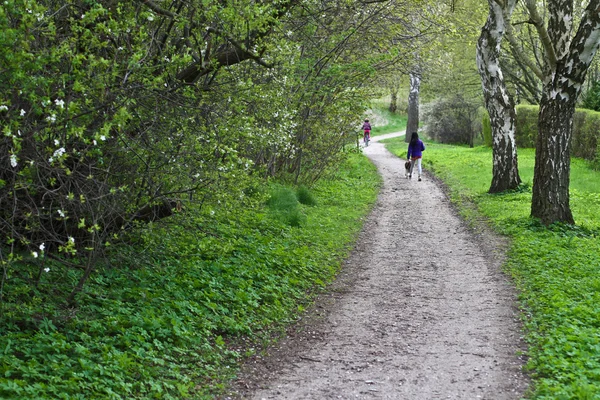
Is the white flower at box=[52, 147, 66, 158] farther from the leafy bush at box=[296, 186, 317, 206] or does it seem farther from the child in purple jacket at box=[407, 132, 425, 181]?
the child in purple jacket at box=[407, 132, 425, 181]

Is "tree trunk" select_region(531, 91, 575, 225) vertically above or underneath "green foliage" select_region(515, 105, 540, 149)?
underneath

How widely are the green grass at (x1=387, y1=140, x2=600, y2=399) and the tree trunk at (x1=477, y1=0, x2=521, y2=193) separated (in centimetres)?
58

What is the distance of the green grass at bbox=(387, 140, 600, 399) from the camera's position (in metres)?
6.37

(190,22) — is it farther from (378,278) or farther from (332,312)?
(378,278)

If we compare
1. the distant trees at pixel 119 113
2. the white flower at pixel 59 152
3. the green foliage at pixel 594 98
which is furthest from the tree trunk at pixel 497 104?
the white flower at pixel 59 152

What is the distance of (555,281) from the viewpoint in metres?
9.75

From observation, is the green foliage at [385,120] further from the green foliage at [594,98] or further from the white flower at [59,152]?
the white flower at [59,152]

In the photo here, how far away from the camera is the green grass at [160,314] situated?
19.0 feet

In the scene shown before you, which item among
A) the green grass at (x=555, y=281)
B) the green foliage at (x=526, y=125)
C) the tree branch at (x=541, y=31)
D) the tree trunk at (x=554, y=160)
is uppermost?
the tree branch at (x=541, y=31)

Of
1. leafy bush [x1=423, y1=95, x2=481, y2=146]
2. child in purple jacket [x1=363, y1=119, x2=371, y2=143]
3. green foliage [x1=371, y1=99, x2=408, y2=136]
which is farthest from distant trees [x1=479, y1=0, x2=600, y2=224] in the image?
green foliage [x1=371, y1=99, x2=408, y2=136]

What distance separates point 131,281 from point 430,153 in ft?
90.8

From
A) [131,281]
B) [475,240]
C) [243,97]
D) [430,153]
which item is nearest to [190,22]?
[243,97]

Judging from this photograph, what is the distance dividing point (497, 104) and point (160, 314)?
14.1 meters

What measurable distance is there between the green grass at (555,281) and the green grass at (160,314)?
3.01 m
